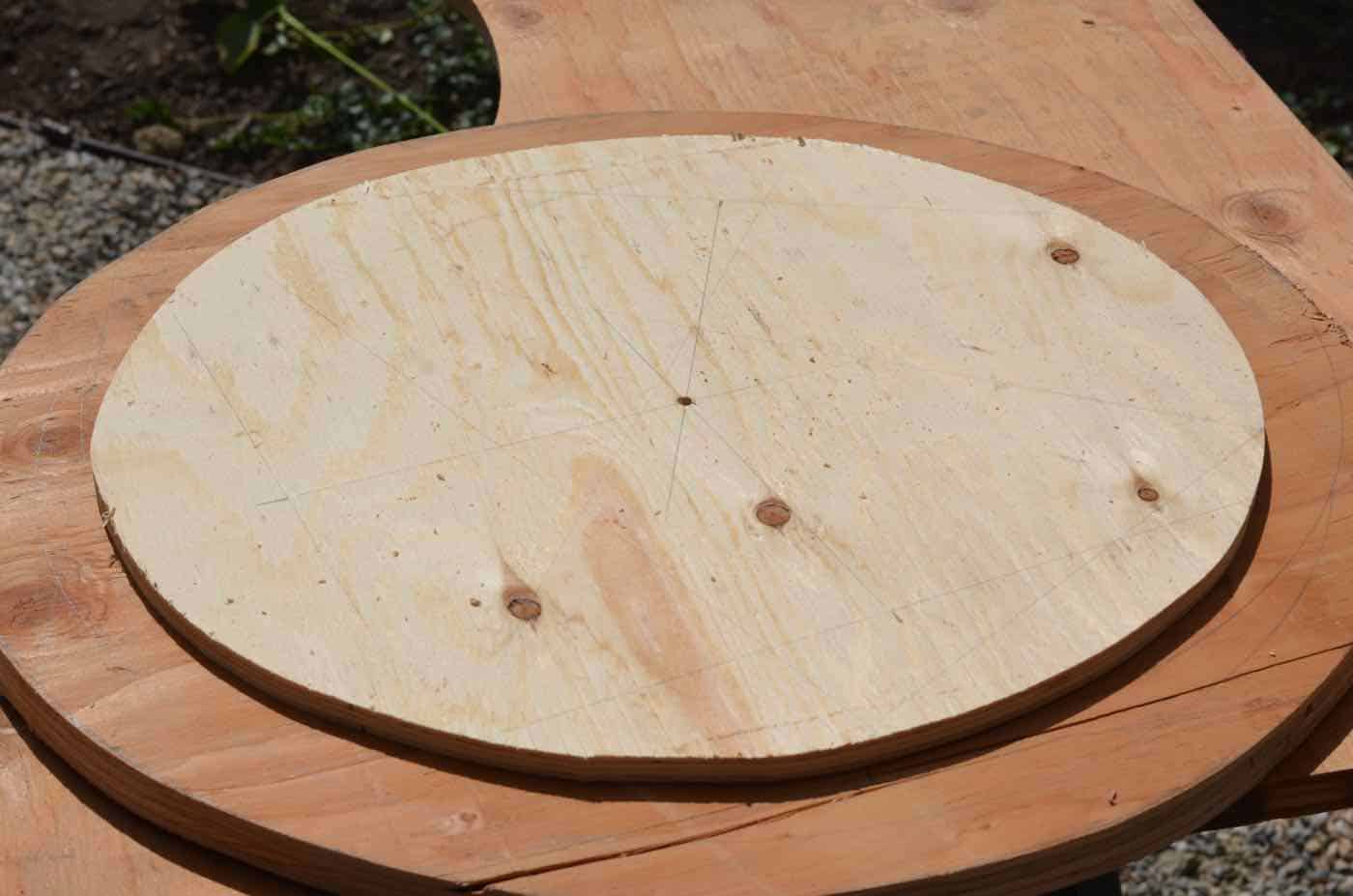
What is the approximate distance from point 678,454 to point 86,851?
818 millimetres

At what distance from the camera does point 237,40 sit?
551cm

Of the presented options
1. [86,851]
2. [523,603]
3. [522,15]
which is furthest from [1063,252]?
[86,851]

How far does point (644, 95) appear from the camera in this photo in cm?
306

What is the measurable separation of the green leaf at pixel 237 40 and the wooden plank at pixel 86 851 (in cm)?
390

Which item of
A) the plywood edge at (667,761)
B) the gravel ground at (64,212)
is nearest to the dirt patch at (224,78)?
the gravel ground at (64,212)

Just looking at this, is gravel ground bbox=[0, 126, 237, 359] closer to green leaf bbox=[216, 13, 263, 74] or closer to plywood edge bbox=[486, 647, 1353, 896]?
green leaf bbox=[216, 13, 263, 74]

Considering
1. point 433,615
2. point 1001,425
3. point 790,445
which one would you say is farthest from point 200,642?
point 1001,425

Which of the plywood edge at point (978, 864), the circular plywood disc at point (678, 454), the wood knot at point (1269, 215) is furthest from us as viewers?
the wood knot at point (1269, 215)

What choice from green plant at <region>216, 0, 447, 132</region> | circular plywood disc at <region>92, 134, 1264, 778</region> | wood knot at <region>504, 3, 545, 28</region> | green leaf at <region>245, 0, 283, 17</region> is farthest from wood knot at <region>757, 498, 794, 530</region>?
green leaf at <region>245, 0, 283, 17</region>

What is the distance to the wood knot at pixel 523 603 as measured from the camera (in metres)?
1.89

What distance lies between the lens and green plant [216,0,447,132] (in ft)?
17.9

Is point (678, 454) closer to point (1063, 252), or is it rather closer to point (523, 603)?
point (523, 603)

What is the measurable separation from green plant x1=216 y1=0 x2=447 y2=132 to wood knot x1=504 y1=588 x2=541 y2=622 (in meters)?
3.68

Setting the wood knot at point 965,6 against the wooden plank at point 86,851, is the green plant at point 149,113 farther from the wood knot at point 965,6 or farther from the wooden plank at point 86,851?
the wooden plank at point 86,851
